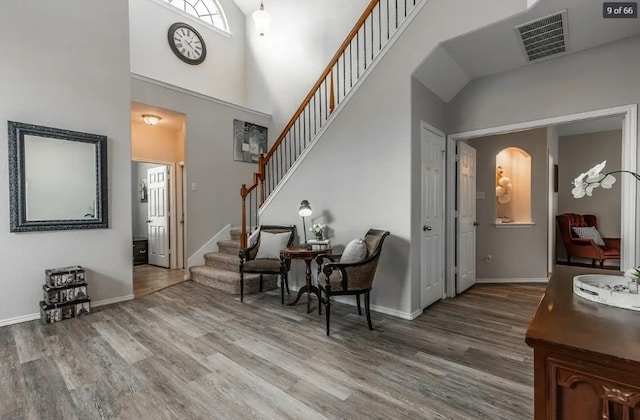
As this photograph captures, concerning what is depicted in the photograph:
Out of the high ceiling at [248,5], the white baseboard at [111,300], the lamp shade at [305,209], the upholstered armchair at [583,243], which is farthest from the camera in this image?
the high ceiling at [248,5]

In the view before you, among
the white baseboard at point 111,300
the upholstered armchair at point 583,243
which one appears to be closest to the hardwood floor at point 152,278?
the white baseboard at point 111,300

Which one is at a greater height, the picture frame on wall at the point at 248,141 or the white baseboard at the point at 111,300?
the picture frame on wall at the point at 248,141

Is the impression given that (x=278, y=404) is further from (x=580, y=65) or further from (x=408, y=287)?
(x=580, y=65)

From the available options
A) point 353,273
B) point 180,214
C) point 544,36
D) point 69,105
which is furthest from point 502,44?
point 180,214

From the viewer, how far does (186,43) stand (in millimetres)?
5852

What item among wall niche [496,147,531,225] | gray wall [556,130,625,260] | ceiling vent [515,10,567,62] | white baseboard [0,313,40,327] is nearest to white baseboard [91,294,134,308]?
white baseboard [0,313,40,327]

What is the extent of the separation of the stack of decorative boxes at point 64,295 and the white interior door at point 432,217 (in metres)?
3.72

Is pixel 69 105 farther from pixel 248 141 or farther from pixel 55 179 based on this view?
pixel 248 141

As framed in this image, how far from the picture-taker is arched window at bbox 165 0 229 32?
596 centimetres

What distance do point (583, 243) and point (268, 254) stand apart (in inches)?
222

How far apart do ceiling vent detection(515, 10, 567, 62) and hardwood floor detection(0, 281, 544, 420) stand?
2764 mm

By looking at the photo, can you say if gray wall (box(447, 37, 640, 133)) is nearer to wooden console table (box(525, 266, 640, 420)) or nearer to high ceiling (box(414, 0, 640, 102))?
high ceiling (box(414, 0, 640, 102))

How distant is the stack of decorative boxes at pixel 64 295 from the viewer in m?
3.10

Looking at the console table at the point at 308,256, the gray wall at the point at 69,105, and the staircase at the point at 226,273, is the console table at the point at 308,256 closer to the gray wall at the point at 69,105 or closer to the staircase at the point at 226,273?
the staircase at the point at 226,273
